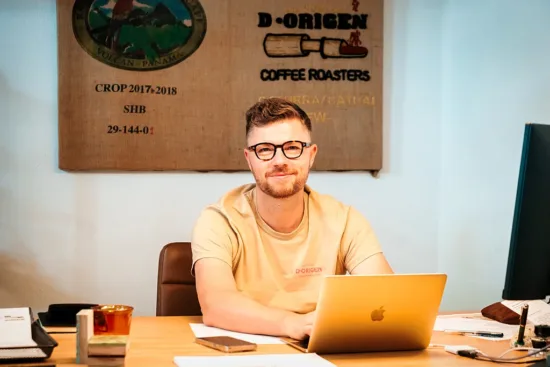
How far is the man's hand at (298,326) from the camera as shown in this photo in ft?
6.18

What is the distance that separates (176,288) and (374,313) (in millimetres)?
948

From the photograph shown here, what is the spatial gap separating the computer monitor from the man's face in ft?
2.59

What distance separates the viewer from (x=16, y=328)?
179 cm

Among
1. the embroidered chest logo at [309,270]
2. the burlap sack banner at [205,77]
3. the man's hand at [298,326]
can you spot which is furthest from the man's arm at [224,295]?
the burlap sack banner at [205,77]

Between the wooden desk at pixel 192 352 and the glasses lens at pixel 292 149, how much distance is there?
2.02ft

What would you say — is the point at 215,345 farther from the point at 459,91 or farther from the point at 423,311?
the point at 459,91

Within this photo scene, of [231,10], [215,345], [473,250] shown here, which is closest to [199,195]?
[231,10]

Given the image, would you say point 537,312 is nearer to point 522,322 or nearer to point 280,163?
point 522,322

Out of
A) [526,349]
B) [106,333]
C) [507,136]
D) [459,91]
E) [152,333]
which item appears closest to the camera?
[106,333]

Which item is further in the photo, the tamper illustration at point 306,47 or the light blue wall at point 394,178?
the tamper illustration at point 306,47

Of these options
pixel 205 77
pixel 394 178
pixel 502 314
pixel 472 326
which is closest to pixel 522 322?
pixel 472 326

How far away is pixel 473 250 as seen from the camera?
140 inches

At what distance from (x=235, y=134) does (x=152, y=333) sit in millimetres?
1542

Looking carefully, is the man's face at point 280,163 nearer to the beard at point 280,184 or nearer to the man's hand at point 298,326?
the beard at point 280,184
